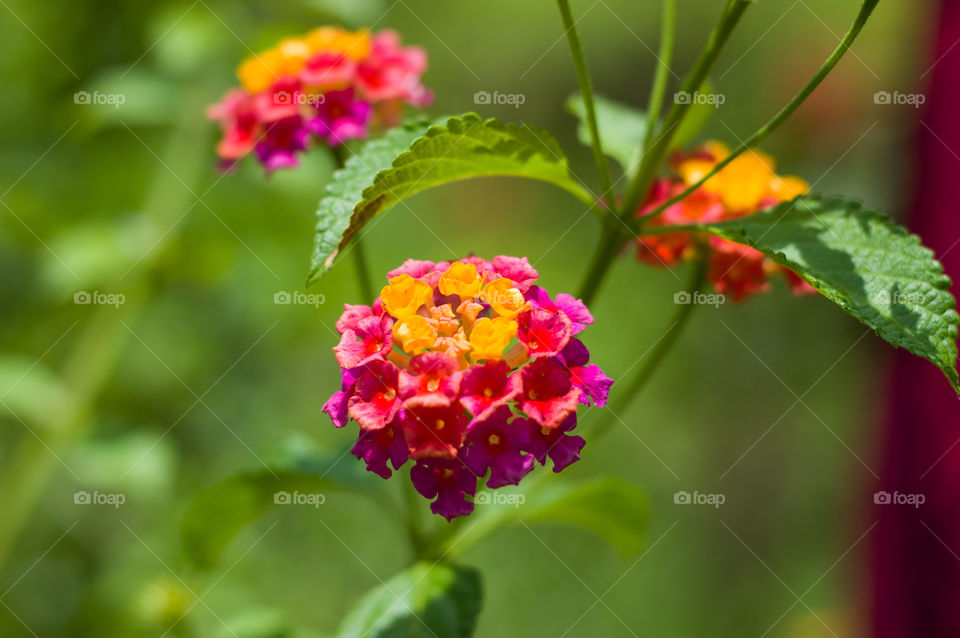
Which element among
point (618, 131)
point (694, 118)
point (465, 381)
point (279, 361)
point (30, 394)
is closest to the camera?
point (465, 381)

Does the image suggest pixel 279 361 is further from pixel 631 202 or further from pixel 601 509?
pixel 631 202

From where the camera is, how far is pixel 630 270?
153 inches

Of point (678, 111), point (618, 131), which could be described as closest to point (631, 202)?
A: point (678, 111)

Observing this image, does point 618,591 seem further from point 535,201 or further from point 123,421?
point 535,201

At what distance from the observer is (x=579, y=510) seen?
934mm

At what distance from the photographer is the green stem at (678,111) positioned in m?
0.71

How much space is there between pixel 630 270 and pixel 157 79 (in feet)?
8.98

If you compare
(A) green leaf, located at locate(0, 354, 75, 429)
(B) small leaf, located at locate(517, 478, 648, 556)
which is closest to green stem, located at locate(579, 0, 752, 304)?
(B) small leaf, located at locate(517, 478, 648, 556)

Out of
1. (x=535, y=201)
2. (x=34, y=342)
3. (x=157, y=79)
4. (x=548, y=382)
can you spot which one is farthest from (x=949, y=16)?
(x=535, y=201)

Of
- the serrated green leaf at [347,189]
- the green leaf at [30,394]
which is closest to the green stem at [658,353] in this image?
the serrated green leaf at [347,189]

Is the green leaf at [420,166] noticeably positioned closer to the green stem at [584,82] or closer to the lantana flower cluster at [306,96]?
the green stem at [584,82]

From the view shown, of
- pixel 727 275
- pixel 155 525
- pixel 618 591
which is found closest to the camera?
pixel 727 275

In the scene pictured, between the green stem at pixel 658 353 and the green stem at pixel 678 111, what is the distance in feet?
0.51

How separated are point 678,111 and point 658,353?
26cm
